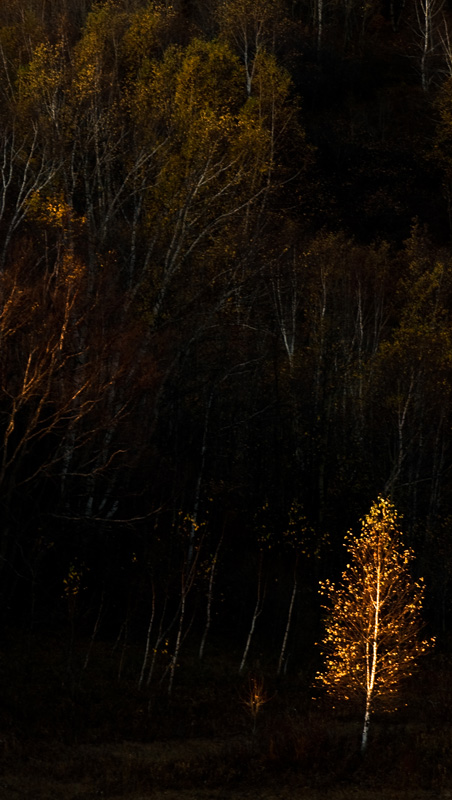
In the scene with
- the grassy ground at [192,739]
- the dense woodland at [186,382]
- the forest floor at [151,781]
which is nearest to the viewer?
the forest floor at [151,781]

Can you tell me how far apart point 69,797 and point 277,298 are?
33.9m

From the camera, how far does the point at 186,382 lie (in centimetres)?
4403

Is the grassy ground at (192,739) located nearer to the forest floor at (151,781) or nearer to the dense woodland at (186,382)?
the forest floor at (151,781)

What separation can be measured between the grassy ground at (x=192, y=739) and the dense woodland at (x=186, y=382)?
1.29 metres

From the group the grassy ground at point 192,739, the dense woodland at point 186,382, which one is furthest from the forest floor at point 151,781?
the dense woodland at point 186,382

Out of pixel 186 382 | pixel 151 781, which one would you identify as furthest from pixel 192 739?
pixel 186 382

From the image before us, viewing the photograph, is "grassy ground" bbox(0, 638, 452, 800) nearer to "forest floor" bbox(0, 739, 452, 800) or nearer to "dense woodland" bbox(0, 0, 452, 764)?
"forest floor" bbox(0, 739, 452, 800)

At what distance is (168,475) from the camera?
41906 millimetres

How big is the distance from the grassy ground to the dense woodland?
4.24 feet

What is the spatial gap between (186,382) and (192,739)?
1895 cm

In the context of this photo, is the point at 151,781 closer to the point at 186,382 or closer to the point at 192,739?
the point at 192,739

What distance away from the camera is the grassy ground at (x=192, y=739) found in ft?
81.4

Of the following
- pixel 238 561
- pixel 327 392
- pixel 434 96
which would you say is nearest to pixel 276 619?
pixel 238 561

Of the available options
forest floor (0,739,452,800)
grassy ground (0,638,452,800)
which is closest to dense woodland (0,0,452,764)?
grassy ground (0,638,452,800)
